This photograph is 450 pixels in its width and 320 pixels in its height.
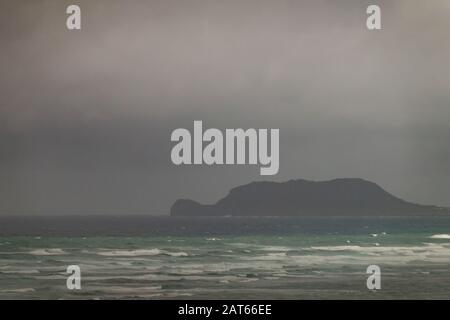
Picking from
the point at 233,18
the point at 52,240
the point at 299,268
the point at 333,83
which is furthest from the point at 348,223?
the point at 233,18

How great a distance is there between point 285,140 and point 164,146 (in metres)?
2.12

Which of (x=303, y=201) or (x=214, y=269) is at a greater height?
(x=303, y=201)

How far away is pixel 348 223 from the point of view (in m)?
22.7

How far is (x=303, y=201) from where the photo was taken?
55.6 ft

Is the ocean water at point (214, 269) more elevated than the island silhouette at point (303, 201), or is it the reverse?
the island silhouette at point (303, 201)

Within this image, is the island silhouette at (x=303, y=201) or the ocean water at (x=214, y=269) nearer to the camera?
the ocean water at (x=214, y=269)

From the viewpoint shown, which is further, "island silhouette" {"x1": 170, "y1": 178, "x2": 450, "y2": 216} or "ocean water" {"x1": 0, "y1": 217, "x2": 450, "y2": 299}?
"island silhouette" {"x1": 170, "y1": 178, "x2": 450, "y2": 216}

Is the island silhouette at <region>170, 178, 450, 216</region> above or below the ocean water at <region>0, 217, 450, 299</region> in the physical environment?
above

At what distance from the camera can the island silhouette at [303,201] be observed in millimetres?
13242

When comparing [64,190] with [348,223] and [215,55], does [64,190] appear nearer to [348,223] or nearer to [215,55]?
[215,55]

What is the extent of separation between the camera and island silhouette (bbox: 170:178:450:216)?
13.2 metres

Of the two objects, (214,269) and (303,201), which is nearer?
(214,269)
